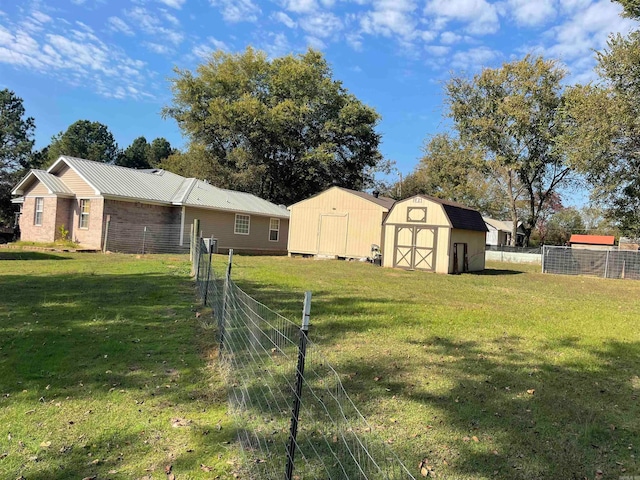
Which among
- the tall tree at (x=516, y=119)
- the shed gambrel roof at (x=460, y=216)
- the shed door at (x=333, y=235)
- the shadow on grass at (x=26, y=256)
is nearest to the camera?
the shadow on grass at (x=26, y=256)

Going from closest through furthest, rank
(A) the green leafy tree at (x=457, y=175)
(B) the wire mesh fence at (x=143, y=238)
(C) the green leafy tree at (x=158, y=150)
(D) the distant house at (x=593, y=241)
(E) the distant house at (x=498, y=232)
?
1. (B) the wire mesh fence at (x=143, y=238)
2. (A) the green leafy tree at (x=457, y=175)
3. (D) the distant house at (x=593, y=241)
4. (E) the distant house at (x=498, y=232)
5. (C) the green leafy tree at (x=158, y=150)

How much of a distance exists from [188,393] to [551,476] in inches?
116

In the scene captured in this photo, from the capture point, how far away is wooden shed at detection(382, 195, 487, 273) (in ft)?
56.5

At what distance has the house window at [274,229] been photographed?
25394 millimetres

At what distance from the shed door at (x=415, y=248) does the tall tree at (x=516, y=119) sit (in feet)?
56.1

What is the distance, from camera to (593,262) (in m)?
20.9

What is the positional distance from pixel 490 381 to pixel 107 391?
3678 millimetres

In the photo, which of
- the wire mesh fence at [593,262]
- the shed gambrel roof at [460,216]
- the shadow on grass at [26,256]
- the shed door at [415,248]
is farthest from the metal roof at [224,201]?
the wire mesh fence at [593,262]

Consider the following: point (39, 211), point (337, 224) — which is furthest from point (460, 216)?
point (39, 211)

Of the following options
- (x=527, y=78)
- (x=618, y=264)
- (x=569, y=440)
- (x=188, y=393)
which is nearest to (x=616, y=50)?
(x=618, y=264)

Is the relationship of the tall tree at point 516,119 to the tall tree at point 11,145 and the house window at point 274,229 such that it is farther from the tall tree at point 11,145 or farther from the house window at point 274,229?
the tall tree at point 11,145

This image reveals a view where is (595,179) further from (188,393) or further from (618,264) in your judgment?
(188,393)

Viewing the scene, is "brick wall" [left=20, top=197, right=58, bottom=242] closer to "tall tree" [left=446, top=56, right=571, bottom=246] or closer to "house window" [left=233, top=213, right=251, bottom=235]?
"house window" [left=233, top=213, right=251, bottom=235]

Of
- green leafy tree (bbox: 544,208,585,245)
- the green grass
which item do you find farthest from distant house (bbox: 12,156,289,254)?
green leafy tree (bbox: 544,208,585,245)
